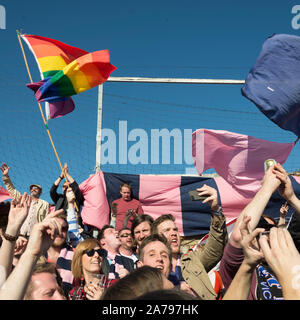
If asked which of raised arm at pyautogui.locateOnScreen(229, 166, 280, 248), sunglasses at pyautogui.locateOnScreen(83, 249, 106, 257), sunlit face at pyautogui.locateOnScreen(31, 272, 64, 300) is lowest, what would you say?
sunglasses at pyautogui.locateOnScreen(83, 249, 106, 257)

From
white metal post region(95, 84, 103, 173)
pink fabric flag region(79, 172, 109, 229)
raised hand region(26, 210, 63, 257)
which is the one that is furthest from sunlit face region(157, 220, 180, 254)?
white metal post region(95, 84, 103, 173)

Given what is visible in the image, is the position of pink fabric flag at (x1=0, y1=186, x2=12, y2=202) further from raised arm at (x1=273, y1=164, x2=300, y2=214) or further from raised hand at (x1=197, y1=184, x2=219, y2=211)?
raised arm at (x1=273, y1=164, x2=300, y2=214)

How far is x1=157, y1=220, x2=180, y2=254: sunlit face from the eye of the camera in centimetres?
273

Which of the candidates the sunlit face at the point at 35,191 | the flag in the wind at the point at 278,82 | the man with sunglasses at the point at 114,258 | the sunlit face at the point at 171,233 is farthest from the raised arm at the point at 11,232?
the sunlit face at the point at 35,191

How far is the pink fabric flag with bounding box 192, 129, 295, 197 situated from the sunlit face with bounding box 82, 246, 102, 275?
2.86 metres

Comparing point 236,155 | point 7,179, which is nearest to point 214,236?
point 236,155

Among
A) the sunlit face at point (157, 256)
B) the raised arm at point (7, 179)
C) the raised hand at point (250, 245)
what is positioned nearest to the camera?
the raised hand at point (250, 245)

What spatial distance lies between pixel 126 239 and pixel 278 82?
7.68 ft

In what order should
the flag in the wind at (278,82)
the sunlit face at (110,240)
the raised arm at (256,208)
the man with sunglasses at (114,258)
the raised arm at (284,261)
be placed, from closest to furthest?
the raised arm at (284,261)
the raised arm at (256,208)
the man with sunglasses at (114,258)
the sunlit face at (110,240)
the flag in the wind at (278,82)

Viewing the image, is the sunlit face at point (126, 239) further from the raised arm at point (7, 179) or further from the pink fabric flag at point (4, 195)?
the pink fabric flag at point (4, 195)

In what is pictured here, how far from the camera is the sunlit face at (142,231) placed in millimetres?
3141

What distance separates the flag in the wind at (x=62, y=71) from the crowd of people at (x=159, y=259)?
6.39 feet
